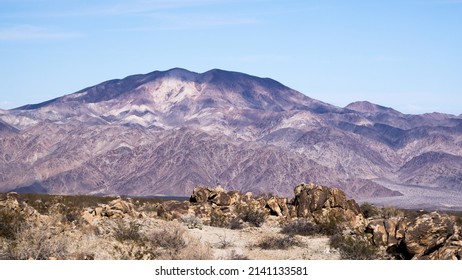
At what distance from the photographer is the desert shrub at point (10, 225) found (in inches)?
925

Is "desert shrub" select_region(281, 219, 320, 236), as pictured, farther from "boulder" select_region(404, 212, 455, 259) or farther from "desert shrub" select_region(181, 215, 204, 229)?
"boulder" select_region(404, 212, 455, 259)

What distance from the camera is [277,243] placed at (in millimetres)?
25906

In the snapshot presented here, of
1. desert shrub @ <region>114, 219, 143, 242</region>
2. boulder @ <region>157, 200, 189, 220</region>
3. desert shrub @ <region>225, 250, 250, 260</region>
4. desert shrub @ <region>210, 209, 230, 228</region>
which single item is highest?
desert shrub @ <region>114, 219, 143, 242</region>

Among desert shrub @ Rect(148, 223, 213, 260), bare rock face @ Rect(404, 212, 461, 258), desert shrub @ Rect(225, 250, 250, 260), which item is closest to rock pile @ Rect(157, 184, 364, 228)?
desert shrub @ Rect(148, 223, 213, 260)

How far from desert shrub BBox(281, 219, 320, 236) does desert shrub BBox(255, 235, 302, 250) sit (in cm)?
267

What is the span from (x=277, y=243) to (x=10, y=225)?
885cm

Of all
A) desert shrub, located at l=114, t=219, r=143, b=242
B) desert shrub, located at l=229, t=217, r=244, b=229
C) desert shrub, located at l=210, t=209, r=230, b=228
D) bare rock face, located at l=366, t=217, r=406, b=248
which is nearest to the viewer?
desert shrub, located at l=114, t=219, r=143, b=242

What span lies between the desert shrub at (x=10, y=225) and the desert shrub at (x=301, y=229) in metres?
10.6

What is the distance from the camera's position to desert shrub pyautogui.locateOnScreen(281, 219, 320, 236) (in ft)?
97.4

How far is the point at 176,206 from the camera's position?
3716cm

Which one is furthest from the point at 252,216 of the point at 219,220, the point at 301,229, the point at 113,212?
the point at 113,212

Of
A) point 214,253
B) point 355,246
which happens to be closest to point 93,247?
point 214,253

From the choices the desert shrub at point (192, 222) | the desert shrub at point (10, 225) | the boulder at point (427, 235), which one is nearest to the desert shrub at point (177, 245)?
the desert shrub at point (10, 225)
